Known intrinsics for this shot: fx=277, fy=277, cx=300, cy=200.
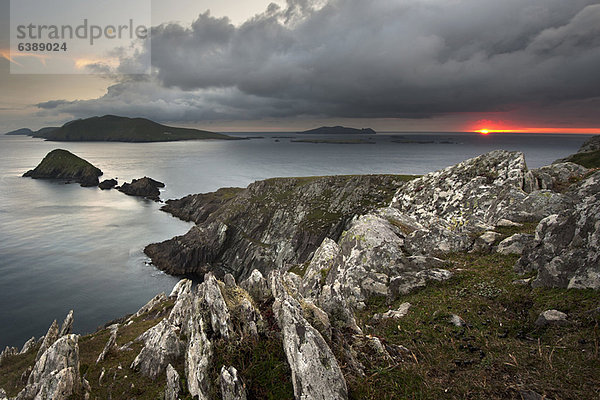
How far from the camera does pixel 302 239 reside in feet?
263

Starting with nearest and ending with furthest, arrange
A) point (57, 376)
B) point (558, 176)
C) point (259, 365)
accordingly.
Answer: point (259, 365)
point (57, 376)
point (558, 176)

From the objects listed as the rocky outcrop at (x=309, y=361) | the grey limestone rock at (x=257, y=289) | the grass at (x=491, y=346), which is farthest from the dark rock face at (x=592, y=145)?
the rocky outcrop at (x=309, y=361)

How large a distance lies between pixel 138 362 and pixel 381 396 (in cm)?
1378

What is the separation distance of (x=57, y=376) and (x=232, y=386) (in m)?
10.6

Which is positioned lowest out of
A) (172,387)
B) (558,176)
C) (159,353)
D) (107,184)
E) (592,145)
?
(107,184)

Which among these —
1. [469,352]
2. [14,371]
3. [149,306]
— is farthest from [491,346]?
[149,306]

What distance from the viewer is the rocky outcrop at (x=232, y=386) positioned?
8.61m

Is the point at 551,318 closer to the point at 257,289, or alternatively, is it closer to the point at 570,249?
the point at 570,249

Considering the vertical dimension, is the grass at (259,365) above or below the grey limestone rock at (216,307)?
below

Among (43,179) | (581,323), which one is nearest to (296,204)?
(581,323)

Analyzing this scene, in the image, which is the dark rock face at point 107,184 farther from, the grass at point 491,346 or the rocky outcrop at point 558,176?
the rocky outcrop at point 558,176

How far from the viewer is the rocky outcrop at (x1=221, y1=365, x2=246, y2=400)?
8.61 m

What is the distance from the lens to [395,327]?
39.9 ft

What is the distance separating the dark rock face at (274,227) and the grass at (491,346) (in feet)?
211
